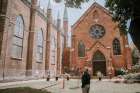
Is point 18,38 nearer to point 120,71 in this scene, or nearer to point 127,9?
point 120,71

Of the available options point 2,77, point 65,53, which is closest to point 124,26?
point 2,77

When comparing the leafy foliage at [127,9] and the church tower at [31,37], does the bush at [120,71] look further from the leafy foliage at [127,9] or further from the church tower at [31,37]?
the leafy foliage at [127,9]

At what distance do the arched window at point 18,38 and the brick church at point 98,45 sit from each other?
601 inches

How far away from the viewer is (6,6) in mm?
21766

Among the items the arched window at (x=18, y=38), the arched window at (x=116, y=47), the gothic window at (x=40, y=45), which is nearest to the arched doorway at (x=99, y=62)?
the arched window at (x=116, y=47)

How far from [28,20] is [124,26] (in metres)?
23.6

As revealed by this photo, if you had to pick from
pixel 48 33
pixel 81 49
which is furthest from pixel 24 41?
pixel 81 49

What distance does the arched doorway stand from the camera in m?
38.0

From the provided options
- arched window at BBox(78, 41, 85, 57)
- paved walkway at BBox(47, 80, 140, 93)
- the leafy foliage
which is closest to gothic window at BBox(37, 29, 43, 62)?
arched window at BBox(78, 41, 85, 57)

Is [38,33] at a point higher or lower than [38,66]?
higher

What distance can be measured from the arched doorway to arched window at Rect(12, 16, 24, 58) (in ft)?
54.7

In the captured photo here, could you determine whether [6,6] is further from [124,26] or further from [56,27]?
[56,27]

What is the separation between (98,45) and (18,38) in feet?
56.8

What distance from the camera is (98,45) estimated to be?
1499 inches
